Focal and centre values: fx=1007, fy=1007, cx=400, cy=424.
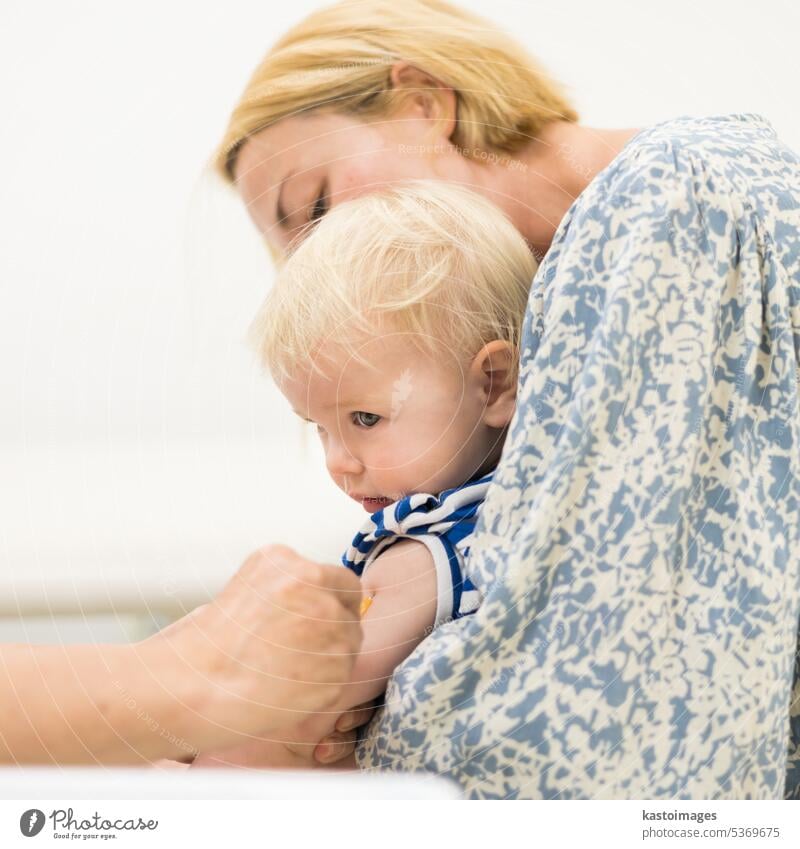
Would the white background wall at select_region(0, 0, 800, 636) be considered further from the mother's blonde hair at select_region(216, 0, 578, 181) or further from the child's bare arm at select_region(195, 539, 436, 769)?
the child's bare arm at select_region(195, 539, 436, 769)

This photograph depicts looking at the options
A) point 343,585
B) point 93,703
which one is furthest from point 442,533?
point 93,703

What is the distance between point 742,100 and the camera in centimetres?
75

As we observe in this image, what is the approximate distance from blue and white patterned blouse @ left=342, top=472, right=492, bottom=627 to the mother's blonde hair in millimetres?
285

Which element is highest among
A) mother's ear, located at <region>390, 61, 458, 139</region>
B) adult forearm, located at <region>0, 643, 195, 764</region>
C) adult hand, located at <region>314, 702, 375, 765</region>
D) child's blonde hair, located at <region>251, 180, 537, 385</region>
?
mother's ear, located at <region>390, 61, 458, 139</region>

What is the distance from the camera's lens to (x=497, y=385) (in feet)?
2.12

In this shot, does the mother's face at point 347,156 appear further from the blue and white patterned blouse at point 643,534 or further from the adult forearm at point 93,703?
the adult forearm at point 93,703

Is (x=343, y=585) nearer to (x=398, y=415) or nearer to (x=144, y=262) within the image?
(x=398, y=415)

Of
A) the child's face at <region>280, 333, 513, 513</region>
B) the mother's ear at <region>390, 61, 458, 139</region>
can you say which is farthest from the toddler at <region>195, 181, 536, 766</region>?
the mother's ear at <region>390, 61, 458, 139</region>

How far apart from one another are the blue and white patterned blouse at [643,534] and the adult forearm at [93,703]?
12cm

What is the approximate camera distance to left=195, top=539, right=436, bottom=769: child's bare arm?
1.84ft

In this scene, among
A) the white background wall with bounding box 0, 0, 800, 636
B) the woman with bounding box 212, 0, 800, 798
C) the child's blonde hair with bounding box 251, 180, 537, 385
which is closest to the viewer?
the woman with bounding box 212, 0, 800, 798

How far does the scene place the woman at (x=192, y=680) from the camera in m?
0.55

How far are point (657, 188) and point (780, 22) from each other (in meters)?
0.32

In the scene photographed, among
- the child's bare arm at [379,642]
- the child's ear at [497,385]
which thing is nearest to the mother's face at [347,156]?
the child's ear at [497,385]
